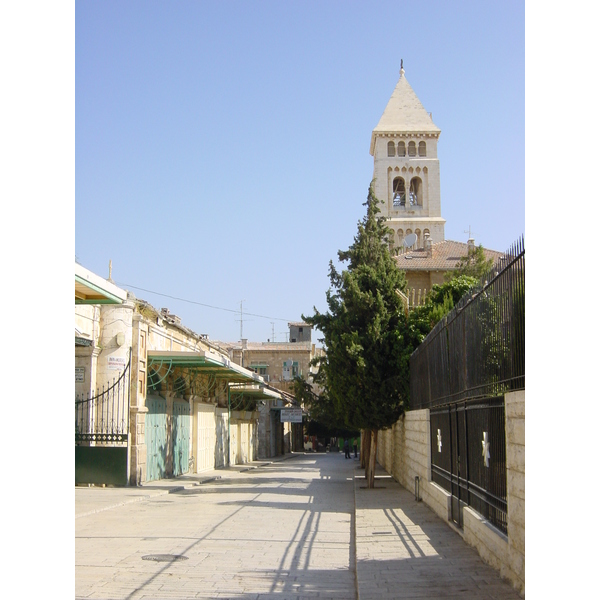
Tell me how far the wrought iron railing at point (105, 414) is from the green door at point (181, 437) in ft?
18.0

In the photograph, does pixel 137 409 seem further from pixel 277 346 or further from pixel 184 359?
pixel 277 346

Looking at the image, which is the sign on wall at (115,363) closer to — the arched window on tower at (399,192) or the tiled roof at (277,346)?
the tiled roof at (277,346)

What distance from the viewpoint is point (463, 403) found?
35.7ft

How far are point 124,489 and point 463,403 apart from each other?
41.7ft

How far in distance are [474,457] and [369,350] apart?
38.3ft

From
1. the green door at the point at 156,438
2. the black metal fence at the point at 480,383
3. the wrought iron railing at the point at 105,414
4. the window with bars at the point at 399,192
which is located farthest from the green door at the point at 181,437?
the window with bars at the point at 399,192

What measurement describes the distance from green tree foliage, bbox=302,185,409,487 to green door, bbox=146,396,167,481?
18.5ft

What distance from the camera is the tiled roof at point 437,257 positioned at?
153 ft

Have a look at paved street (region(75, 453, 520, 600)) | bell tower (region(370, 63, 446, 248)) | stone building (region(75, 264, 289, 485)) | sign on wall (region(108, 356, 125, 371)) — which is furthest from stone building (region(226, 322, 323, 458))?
paved street (region(75, 453, 520, 600))

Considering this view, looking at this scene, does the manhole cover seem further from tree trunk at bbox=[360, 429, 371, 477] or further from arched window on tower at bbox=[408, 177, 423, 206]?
arched window on tower at bbox=[408, 177, 423, 206]

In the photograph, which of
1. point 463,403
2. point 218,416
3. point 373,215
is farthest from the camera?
point 218,416

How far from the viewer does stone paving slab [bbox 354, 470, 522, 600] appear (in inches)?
297
